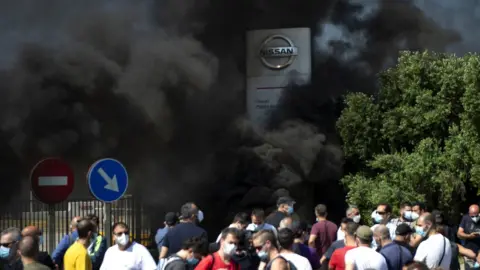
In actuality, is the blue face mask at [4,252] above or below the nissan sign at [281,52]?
below

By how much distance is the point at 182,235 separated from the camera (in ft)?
27.3

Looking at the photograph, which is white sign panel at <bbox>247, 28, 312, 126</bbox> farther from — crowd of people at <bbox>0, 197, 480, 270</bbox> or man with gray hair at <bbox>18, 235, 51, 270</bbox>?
man with gray hair at <bbox>18, 235, 51, 270</bbox>

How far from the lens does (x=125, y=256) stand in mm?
7645

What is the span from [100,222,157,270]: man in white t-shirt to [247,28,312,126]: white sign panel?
54.1ft

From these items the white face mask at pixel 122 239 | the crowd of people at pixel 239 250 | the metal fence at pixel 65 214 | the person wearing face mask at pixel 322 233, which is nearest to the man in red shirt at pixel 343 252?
the crowd of people at pixel 239 250

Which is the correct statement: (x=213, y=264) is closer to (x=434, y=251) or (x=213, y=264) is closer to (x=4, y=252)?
(x=4, y=252)

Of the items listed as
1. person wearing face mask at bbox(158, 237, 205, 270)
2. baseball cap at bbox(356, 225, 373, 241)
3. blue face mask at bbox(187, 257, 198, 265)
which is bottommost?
blue face mask at bbox(187, 257, 198, 265)

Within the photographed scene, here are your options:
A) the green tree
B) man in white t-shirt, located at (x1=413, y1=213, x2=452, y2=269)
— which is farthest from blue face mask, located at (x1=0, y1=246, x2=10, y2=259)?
the green tree

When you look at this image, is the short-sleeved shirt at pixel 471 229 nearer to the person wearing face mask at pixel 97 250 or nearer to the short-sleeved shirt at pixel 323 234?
the short-sleeved shirt at pixel 323 234

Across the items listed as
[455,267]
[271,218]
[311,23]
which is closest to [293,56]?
[311,23]

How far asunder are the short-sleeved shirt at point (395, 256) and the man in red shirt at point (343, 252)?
0.33 metres

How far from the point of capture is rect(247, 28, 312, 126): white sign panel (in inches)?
957

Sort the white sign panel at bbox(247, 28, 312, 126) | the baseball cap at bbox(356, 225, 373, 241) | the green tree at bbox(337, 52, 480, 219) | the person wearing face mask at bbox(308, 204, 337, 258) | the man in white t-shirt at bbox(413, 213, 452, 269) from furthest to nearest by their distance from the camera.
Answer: the white sign panel at bbox(247, 28, 312, 126)
the green tree at bbox(337, 52, 480, 219)
the person wearing face mask at bbox(308, 204, 337, 258)
the man in white t-shirt at bbox(413, 213, 452, 269)
the baseball cap at bbox(356, 225, 373, 241)

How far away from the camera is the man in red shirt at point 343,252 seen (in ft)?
24.3
